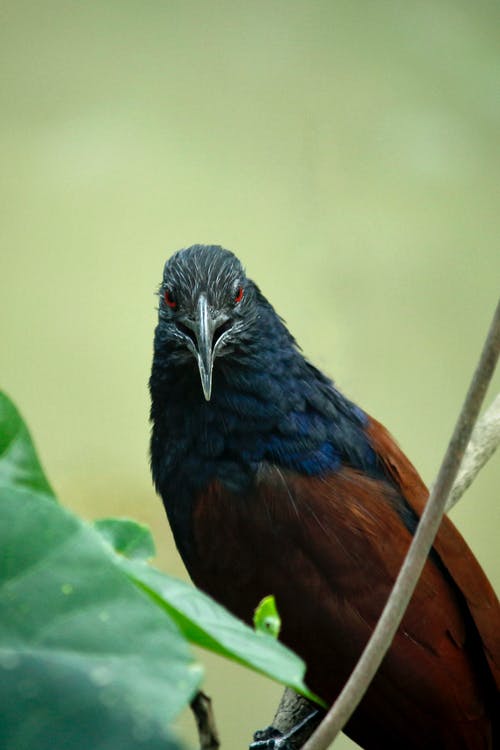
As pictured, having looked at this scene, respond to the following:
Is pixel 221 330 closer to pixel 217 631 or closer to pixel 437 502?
pixel 437 502

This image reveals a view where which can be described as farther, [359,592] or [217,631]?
[359,592]

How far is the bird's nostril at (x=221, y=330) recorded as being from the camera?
1.19 metres

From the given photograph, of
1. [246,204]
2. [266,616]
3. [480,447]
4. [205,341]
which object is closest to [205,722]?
[266,616]

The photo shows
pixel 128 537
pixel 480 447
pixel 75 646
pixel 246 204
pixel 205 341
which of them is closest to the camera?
pixel 75 646

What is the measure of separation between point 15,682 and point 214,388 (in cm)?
96

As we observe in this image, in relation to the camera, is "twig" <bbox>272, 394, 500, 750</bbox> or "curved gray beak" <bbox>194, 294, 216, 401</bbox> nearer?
"curved gray beak" <bbox>194, 294, 216, 401</bbox>

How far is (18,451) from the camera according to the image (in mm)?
369

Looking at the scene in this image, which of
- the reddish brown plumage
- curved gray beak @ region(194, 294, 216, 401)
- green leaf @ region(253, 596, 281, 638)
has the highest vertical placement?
curved gray beak @ region(194, 294, 216, 401)

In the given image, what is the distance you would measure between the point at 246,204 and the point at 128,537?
84.3 inches

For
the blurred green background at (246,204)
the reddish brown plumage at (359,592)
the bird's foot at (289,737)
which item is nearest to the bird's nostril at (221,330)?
the reddish brown plumage at (359,592)

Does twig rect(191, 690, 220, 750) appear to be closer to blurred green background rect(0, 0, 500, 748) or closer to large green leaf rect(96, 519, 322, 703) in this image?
large green leaf rect(96, 519, 322, 703)

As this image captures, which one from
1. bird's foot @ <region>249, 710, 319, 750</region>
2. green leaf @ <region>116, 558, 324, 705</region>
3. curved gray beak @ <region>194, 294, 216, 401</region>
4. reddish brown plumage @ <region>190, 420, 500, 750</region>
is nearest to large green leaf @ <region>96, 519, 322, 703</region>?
green leaf @ <region>116, 558, 324, 705</region>

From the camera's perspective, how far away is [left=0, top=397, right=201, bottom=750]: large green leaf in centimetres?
25

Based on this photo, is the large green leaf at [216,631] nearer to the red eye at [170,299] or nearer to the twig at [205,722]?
the twig at [205,722]
